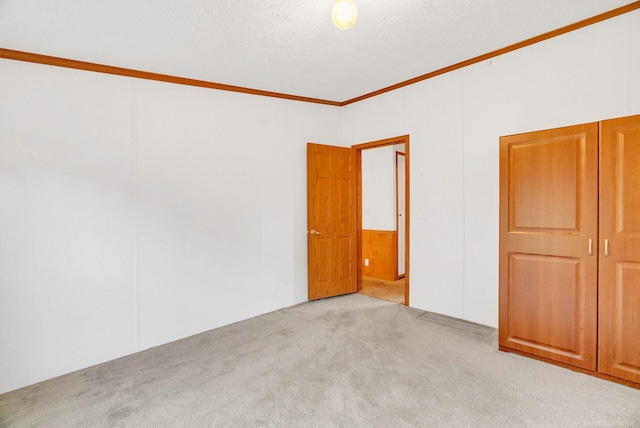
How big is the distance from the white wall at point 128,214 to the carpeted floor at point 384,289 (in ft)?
4.43

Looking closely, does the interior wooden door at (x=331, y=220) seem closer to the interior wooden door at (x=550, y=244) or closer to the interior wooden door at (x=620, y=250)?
the interior wooden door at (x=550, y=244)

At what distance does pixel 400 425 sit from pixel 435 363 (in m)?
0.90

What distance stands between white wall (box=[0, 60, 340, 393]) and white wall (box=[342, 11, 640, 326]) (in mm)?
1637

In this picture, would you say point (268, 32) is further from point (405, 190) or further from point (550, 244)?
point (550, 244)

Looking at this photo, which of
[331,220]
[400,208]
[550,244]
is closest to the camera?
[550,244]

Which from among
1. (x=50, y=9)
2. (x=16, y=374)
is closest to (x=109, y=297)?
(x=16, y=374)

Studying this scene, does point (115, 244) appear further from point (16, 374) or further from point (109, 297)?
point (16, 374)

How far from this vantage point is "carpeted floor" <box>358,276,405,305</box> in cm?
475

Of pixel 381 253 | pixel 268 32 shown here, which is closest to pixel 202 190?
pixel 268 32

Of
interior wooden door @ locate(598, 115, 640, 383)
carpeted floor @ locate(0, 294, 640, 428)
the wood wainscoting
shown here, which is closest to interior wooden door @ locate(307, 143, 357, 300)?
the wood wainscoting

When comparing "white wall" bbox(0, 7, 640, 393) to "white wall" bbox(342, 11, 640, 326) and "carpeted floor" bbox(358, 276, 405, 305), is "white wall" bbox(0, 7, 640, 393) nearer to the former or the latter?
"white wall" bbox(342, 11, 640, 326)

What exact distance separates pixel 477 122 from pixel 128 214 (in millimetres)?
3680

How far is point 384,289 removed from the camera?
17.1 feet

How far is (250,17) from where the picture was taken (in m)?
2.52
